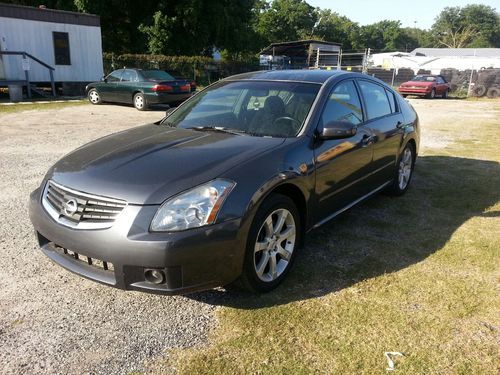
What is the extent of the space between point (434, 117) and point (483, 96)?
1456cm

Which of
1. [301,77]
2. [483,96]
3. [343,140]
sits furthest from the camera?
[483,96]

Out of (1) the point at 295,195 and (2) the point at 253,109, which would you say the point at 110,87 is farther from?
(1) the point at 295,195

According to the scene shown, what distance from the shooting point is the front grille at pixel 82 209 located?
2.63m

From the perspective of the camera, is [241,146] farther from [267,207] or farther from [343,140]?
[343,140]

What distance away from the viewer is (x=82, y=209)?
8.99 feet

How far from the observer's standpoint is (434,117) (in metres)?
15.0

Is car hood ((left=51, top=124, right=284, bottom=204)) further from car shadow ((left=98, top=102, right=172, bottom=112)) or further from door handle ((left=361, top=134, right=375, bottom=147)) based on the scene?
car shadow ((left=98, top=102, right=172, bottom=112))

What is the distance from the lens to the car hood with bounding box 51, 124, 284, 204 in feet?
8.80

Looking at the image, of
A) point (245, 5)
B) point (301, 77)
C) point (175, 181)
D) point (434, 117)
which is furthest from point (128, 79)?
point (245, 5)

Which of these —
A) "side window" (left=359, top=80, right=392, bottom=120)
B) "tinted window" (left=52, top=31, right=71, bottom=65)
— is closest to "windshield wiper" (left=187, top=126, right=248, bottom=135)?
"side window" (left=359, top=80, right=392, bottom=120)

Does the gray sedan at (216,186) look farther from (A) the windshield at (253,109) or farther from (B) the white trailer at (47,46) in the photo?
(B) the white trailer at (47,46)

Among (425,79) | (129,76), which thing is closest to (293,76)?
(129,76)

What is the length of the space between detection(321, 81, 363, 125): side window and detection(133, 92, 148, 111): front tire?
1144 cm

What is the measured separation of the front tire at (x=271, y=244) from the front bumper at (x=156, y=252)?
14 cm
